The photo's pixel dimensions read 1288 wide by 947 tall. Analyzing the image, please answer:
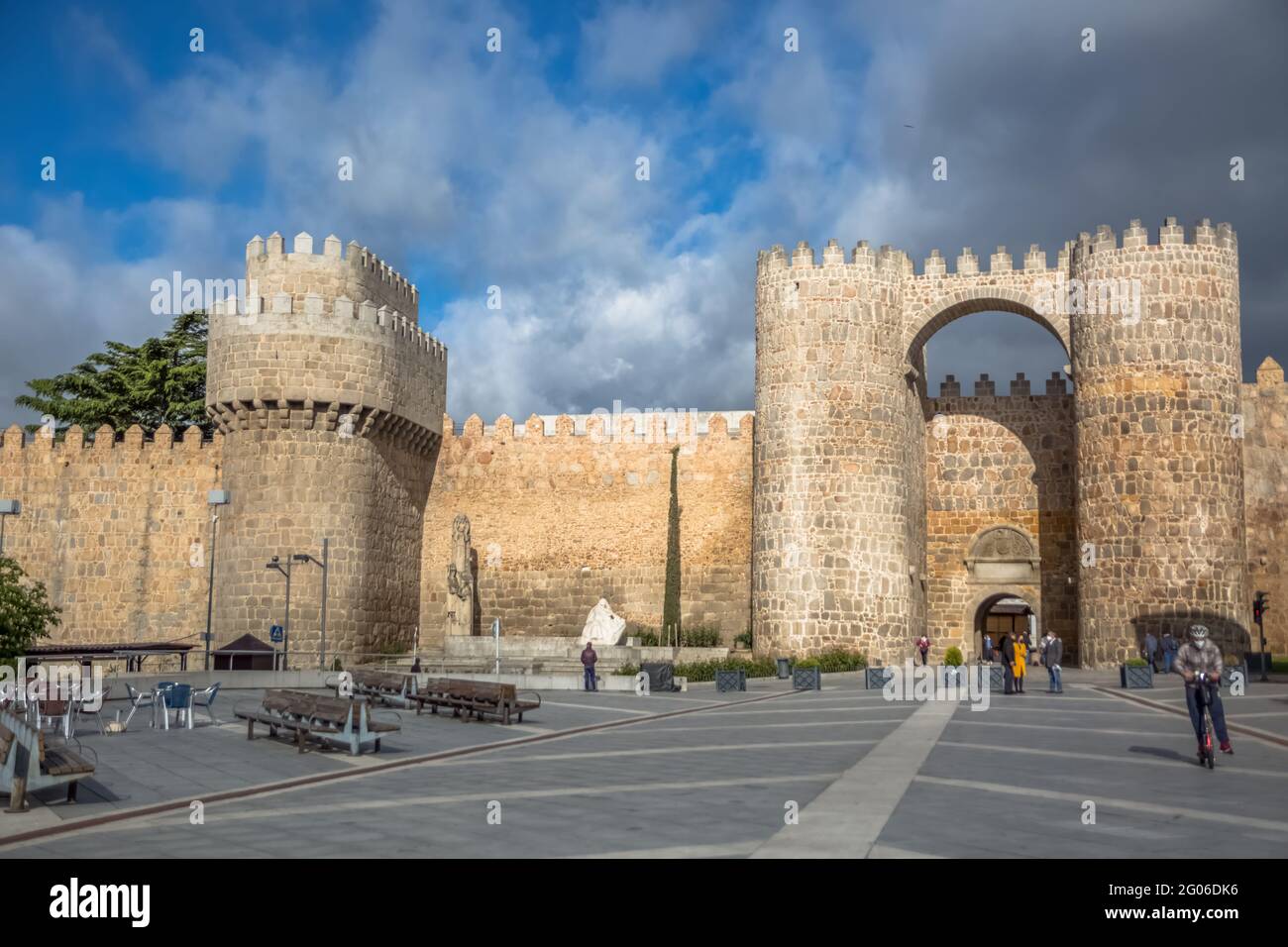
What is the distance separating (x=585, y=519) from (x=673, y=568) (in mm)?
2926

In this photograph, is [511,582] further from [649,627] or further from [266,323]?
[266,323]

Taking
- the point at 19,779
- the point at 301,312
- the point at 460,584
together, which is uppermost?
the point at 301,312

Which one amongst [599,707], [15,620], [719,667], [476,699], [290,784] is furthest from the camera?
[719,667]

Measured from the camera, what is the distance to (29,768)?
27.6 feet

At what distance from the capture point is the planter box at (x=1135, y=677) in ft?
72.2

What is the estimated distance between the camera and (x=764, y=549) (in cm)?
2875

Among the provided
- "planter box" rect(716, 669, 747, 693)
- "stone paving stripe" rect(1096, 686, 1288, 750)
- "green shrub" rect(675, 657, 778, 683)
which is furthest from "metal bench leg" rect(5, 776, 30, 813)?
"green shrub" rect(675, 657, 778, 683)

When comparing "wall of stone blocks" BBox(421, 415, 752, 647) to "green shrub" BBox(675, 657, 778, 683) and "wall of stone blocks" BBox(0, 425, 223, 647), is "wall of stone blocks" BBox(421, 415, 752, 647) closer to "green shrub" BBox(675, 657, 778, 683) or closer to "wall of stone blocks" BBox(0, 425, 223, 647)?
"green shrub" BBox(675, 657, 778, 683)

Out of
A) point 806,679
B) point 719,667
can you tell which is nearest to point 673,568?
point 719,667

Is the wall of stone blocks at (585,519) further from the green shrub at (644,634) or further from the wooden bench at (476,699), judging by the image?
the wooden bench at (476,699)

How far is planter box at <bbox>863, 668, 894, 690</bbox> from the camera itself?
23.6 m

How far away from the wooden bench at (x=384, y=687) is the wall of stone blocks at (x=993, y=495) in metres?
16.9

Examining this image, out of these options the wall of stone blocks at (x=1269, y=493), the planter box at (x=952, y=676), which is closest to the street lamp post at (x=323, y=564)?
the planter box at (x=952, y=676)

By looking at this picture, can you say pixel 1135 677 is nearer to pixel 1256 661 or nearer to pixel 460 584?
pixel 1256 661
